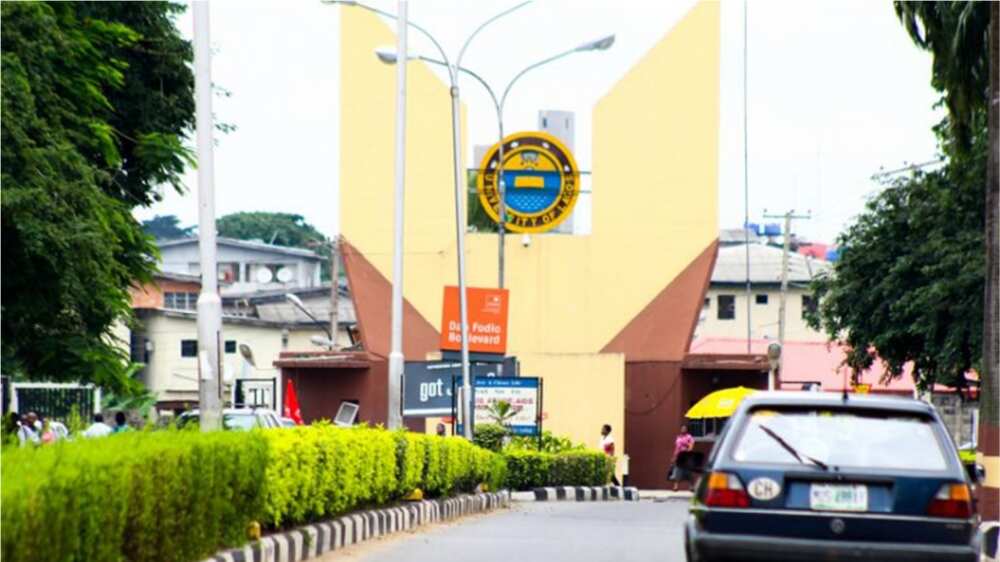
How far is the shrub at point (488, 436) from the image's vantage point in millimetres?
38594

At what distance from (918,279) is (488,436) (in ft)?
35.6

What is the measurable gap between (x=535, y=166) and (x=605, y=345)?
19.4ft

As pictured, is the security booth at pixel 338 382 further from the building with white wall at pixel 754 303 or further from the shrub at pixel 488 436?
the building with white wall at pixel 754 303

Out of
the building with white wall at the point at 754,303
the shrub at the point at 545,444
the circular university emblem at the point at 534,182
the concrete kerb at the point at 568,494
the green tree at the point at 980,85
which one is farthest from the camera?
the building with white wall at the point at 754,303

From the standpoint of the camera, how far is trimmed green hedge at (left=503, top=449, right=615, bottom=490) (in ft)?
131

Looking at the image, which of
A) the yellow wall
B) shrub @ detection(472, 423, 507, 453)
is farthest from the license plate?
the yellow wall

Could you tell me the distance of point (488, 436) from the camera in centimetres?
3859

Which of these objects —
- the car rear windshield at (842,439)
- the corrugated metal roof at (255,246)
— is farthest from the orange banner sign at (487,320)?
the corrugated metal roof at (255,246)

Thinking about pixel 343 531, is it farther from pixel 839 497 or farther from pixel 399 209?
pixel 399 209

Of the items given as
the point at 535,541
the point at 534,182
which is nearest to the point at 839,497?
the point at 535,541

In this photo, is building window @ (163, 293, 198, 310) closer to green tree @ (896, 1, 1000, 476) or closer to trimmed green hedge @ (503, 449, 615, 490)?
trimmed green hedge @ (503, 449, 615, 490)

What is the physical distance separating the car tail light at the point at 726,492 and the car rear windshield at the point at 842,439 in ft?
0.51

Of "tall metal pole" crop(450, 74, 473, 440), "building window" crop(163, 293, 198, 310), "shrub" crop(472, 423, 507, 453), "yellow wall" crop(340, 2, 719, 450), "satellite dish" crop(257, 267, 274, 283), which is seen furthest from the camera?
"satellite dish" crop(257, 267, 274, 283)

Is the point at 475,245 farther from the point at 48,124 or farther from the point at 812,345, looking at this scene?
the point at 812,345
